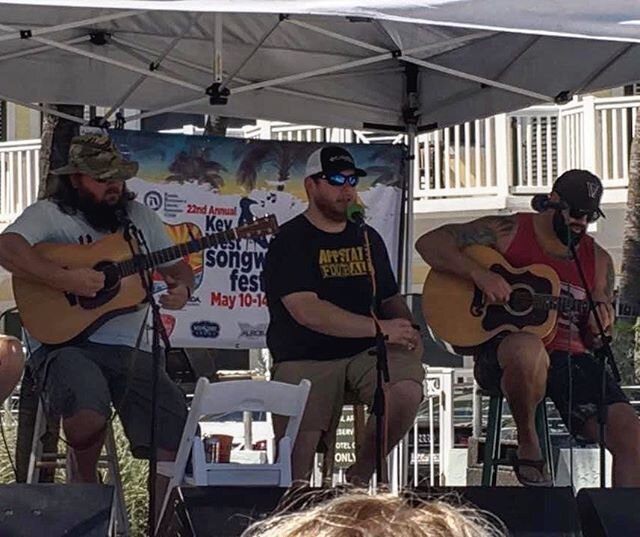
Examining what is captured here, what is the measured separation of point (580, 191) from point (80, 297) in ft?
6.36

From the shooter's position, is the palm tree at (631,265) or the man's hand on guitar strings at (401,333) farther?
the palm tree at (631,265)

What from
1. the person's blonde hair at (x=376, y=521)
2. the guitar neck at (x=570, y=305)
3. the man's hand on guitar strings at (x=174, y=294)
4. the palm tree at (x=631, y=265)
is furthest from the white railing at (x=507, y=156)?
the person's blonde hair at (x=376, y=521)

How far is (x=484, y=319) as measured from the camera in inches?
194

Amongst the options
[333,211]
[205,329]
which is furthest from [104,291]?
[205,329]

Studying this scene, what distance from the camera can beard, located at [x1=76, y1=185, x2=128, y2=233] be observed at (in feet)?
16.1

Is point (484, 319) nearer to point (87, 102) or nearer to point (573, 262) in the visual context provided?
point (573, 262)

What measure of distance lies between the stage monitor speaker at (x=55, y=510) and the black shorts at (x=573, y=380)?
184 centimetres

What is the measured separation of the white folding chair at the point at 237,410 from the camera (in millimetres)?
4031

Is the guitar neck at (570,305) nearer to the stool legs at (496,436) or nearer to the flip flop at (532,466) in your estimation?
the stool legs at (496,436)

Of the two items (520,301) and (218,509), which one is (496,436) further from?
(218,509)

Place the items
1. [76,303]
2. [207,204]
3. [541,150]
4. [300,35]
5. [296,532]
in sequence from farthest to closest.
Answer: [541,150], [207,204], [300,35], [76,303], [296,532]

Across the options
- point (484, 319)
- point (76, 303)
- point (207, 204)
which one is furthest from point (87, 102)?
point (484, 319)

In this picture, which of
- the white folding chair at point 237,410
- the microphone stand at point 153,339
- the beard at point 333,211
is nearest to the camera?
the white folding chair at point 237,410

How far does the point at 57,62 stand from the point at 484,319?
2270 millimetres
